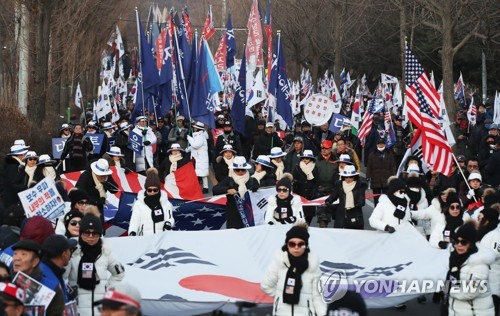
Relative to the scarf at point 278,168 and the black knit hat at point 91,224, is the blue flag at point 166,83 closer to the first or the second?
the scarf at point 278,168

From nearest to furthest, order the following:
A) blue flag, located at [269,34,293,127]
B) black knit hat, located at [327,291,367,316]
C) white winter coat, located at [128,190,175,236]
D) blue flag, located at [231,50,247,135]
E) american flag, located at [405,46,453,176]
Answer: black knit hat, located at [327,291,367,316]
white winter coat, located at [128,190,175,236]
american flag, located at [405,46,453,176]
blue flag, located at [231,50,247,135]
blue flag, located at [269,34,293,127]

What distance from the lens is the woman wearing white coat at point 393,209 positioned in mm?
13094

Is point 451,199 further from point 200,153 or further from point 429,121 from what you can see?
point 200,153

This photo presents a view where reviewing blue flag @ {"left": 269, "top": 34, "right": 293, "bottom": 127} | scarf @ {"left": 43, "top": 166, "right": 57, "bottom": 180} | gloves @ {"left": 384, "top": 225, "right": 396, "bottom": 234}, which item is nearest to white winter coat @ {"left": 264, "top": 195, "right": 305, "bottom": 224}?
gloves @ {"left": 384, "top": 225, "right": 396, "bottom": 234}

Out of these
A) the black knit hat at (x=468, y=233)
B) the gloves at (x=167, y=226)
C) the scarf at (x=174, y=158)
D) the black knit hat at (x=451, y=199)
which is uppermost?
the black knit hat at (x=468, y=233)

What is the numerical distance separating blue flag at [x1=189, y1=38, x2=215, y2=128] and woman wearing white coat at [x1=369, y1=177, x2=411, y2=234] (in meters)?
10.5

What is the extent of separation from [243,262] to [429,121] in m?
4.80

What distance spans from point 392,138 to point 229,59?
1708cm

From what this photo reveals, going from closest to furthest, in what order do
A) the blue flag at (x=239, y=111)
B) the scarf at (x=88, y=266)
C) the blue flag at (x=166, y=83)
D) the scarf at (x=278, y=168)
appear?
the scarf at (x=88, y=266)
the scarf at (x=278, y=168)
the blue flag at (x=239, y=111)
the blue flag at (x=166, y=83)

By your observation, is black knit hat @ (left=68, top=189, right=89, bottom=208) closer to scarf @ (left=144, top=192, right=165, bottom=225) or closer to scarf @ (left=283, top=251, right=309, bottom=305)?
scarf @ (left=144, top=192, right=165, bottom=225)

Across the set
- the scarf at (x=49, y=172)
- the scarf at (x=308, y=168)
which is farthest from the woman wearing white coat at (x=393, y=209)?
the scarf at (x=49, y=172)

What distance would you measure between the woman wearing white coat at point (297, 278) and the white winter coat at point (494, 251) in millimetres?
2517

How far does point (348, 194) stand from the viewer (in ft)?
47.8

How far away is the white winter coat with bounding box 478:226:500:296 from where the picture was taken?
10685mm
